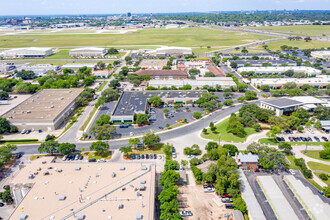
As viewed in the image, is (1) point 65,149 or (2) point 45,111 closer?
(1) point 65,149

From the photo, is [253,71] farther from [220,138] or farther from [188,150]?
[188,150]

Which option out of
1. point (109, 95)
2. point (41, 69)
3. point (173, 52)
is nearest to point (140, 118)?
point (109, 95)

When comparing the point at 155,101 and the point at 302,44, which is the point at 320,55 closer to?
the point at 302,44

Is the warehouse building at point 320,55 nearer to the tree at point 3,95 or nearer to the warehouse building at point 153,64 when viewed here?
the warehouse building at point 153,64

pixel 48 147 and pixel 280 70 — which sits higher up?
pixel 280 70

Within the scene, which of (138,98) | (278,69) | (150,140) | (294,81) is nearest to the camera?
(150,140)

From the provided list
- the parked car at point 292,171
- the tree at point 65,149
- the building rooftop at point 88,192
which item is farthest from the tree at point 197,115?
the tree at point 65,149

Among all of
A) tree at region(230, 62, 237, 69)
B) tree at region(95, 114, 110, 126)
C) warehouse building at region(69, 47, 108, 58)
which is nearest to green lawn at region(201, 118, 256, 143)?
tree at region(95, 114, 110, 126)
